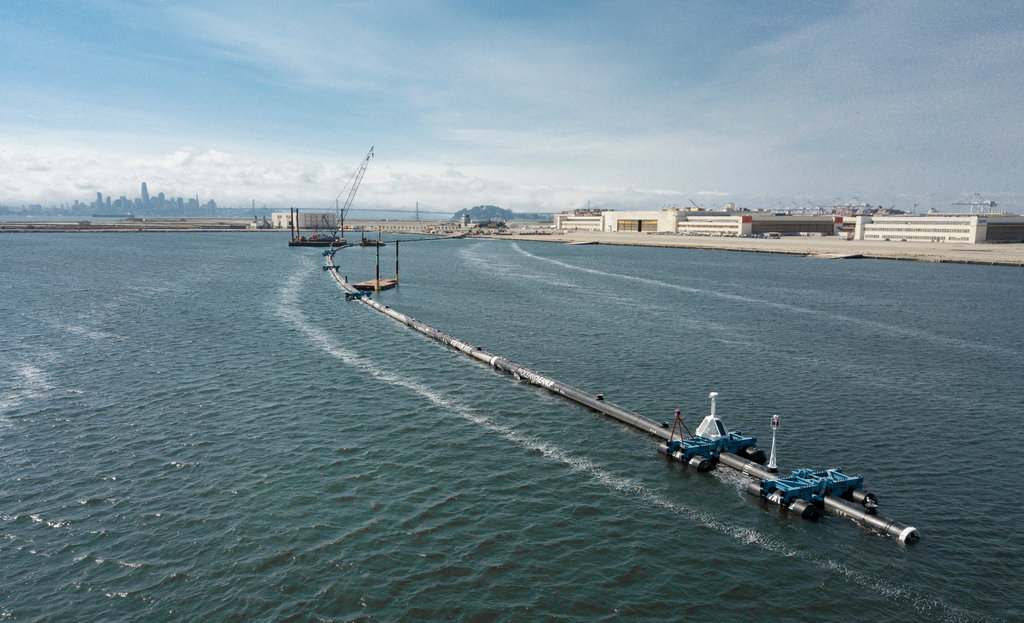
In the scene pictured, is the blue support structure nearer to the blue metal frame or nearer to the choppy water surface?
the choppy water surface

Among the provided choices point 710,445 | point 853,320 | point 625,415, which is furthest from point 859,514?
point 853,320

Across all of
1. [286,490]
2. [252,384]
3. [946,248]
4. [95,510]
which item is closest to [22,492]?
[95,510]

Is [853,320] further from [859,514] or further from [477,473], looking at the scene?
[477,473]

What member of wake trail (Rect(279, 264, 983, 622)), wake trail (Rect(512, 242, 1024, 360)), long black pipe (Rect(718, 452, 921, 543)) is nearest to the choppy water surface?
wake trail (Rect(279, 264, 983, 622))

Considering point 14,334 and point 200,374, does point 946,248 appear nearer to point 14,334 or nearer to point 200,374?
point 200,374

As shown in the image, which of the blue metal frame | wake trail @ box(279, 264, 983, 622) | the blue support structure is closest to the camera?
wake trail @ box(279, 264, 983, 622)

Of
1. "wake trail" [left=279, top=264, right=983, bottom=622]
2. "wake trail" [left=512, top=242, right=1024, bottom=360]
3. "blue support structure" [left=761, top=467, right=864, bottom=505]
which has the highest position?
"wake trail" [left=512, top=242, right=1024, bottom=360]

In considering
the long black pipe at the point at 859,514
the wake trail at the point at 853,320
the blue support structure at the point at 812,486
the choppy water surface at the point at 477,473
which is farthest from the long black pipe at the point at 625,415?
the wake trail at the point at 853,320
